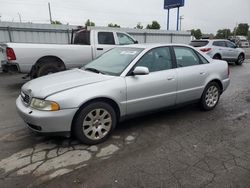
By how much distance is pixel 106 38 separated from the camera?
8.38m

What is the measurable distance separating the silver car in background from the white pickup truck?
5.60m

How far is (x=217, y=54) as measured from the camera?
12805 mm

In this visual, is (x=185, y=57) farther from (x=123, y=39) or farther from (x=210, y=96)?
(x=123, y=39)

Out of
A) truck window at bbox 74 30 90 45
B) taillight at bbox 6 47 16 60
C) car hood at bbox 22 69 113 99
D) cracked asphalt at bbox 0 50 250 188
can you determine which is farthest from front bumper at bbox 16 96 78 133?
truck window at bbox 74 30 90 45

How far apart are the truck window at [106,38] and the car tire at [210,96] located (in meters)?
4.58

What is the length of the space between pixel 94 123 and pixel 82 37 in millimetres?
5646

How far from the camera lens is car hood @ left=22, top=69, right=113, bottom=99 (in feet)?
10.7

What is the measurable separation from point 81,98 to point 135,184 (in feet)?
4.53

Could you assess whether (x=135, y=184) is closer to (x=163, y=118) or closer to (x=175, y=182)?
(x=175, y=182)

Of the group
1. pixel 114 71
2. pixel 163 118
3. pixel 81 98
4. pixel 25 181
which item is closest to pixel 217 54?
pixel 163 118

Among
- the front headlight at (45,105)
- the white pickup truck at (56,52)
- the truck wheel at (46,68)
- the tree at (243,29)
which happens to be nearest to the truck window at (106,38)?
the white pickup truck at (56,52)

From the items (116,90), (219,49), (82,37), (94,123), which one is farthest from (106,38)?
(219,49)

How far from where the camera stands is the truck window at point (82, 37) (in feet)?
26.8

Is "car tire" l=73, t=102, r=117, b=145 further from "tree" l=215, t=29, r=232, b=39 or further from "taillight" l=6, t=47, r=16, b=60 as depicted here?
"tree" l=215, t=29, r=232, b=39
